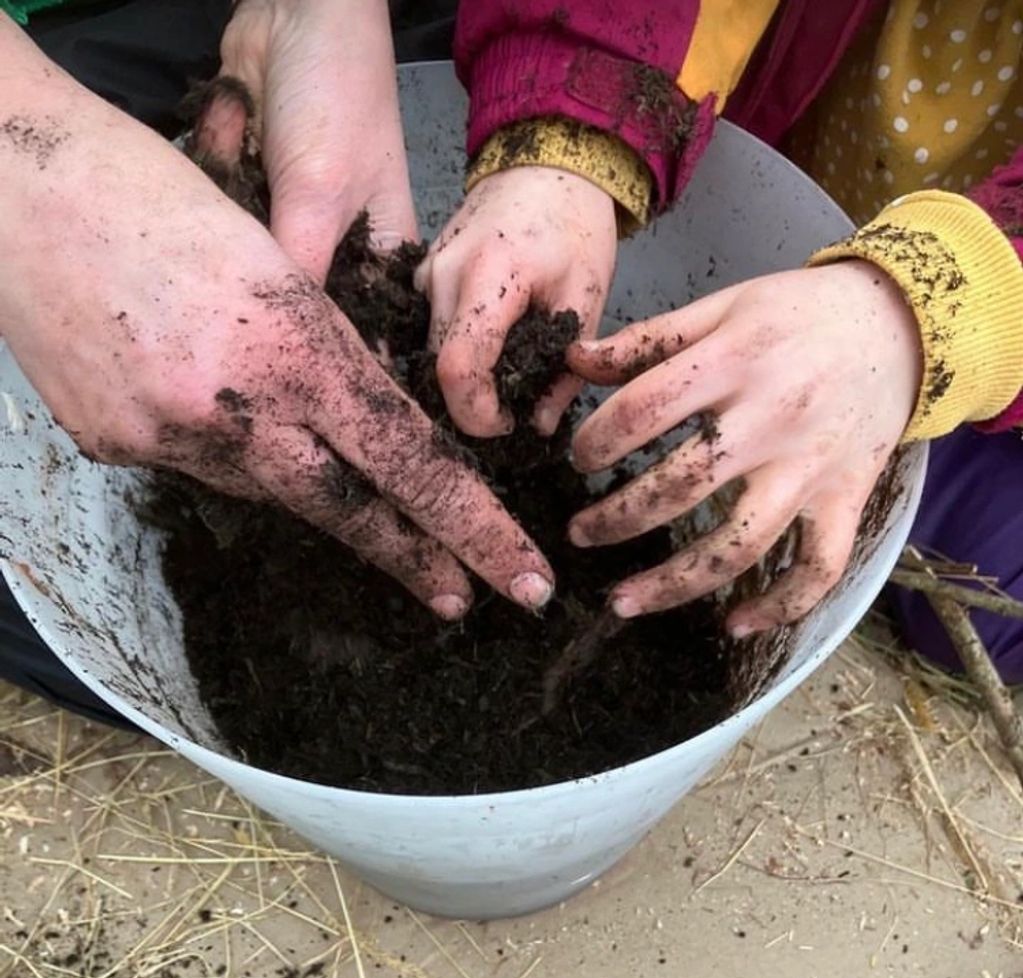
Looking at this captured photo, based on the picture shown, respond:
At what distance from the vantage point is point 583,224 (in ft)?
3.05

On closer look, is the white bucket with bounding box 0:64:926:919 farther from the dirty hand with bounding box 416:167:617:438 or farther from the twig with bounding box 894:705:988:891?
the twig with bounding box 894:705:988:891

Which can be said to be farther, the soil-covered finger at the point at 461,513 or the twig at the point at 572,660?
the twig at the point at 572,660

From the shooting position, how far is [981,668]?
3.67 ft

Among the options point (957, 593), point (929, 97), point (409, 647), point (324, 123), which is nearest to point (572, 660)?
point (409, 647)

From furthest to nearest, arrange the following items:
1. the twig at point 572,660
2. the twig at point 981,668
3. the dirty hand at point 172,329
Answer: the twig at point 981,668, the twig at point 572,660, the dirty hand at point 172,329

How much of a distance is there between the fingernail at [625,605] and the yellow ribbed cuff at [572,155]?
0.35m

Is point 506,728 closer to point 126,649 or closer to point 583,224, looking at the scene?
point 126,649

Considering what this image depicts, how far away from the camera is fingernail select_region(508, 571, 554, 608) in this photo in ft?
2.68

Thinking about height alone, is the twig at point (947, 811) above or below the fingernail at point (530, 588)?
below

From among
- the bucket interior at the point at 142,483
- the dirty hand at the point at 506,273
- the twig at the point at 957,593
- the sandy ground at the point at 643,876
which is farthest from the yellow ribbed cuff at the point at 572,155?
the sandy ground at the point at 643,876

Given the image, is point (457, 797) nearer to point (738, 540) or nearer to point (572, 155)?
point (738, 540)

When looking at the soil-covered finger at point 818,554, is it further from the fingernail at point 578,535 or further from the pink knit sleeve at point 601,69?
the pink knit sleeve at point 601,69

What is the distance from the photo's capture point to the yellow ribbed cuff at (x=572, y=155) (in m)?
0.95

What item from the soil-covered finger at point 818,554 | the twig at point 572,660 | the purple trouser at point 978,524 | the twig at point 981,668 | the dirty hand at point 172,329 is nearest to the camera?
the dirty hand at point 172,329
